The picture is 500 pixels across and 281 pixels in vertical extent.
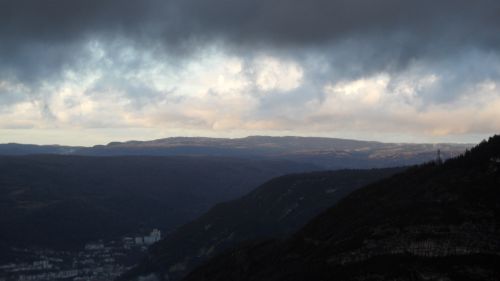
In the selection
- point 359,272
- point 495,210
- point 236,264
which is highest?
point 495,210

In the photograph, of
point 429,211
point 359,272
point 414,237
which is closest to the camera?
point 359,272

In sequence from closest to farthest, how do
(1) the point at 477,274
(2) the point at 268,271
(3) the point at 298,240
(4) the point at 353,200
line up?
(1) the point at 477,274 → (2) the point at 268,271 → (3) the point at 298,240 → (4) the point at 353,200

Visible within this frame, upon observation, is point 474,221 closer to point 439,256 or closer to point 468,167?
point 439,256

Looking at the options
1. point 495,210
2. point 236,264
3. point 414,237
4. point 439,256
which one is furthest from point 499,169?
point 236,264

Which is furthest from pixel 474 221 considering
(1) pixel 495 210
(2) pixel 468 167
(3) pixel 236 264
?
(3) pixel 236 264

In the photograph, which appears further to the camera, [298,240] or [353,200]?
[353,200]

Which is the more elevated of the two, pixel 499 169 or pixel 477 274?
pixel 499 169
